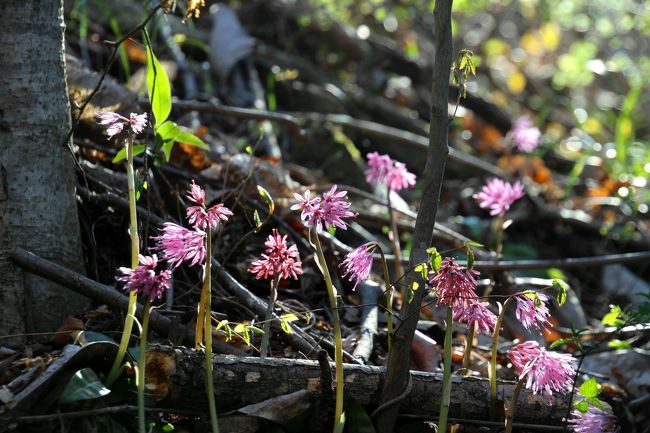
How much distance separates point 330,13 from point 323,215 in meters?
5.04

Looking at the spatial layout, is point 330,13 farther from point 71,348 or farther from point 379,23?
point 71,348

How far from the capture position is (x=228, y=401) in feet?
7.03

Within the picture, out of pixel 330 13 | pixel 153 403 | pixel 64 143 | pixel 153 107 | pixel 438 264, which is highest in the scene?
pixel 330 13

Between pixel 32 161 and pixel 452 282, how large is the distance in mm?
1383

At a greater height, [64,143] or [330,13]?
[330,13]

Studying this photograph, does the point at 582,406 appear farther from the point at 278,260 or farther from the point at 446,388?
the point at 278,260

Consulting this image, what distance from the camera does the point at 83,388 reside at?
76.1 inches

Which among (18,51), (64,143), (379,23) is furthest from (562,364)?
(379,23)

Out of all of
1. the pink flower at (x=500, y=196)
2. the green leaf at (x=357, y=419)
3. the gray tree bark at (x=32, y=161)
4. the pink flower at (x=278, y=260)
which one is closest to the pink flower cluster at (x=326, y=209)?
the pink flower at (x=278, y=260)

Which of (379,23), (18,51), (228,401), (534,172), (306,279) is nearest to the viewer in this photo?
(228,401)

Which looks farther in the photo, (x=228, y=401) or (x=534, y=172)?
(x=534, y=172)

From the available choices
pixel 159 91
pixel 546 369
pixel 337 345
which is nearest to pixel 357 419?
pixel 337 345

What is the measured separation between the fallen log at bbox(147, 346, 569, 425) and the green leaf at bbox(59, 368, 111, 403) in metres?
0.17

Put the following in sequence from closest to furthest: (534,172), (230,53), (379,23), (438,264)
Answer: (438,264) → (230,53) → (534,172) → (379,23)
